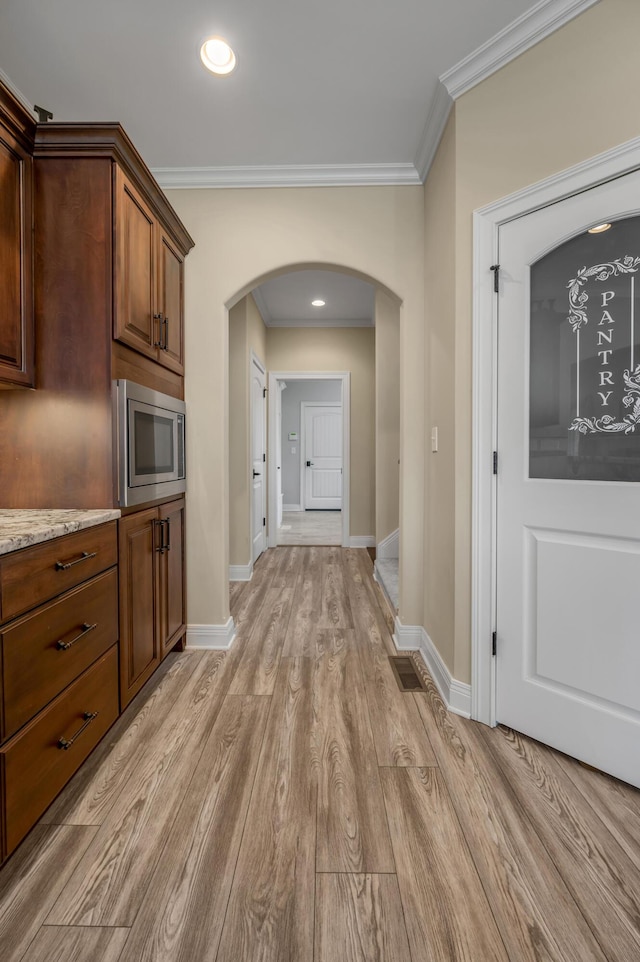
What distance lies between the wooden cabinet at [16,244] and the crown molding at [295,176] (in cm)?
106

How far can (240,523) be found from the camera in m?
4.28

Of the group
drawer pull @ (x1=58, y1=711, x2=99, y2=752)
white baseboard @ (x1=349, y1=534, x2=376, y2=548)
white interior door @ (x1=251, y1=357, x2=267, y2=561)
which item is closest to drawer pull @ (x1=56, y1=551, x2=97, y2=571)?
drawer pull @ (x1=58, y1=711, x2=99, y2=752)

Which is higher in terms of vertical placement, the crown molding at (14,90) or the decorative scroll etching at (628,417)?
the crown molding at (14,90)

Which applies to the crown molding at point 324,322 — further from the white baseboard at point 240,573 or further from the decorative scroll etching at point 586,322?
the decorative scroll etching at point 586,322

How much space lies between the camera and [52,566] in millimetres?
1354

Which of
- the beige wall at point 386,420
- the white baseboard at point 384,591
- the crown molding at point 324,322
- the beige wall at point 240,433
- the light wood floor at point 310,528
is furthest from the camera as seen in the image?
the light wood floor at point 310,528

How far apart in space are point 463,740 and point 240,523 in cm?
284

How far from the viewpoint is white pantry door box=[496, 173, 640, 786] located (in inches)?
61.7

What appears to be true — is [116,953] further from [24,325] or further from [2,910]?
[24,325]

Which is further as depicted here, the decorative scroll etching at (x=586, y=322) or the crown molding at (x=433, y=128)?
the crown molding at (x=433, y=128)

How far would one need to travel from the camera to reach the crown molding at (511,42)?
65.0 inches

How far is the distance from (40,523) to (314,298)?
4045mm

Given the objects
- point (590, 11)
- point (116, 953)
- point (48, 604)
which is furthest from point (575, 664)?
point (590, 11)

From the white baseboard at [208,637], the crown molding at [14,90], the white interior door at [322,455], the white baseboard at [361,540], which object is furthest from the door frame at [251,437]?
the white interior door at [322,455]
